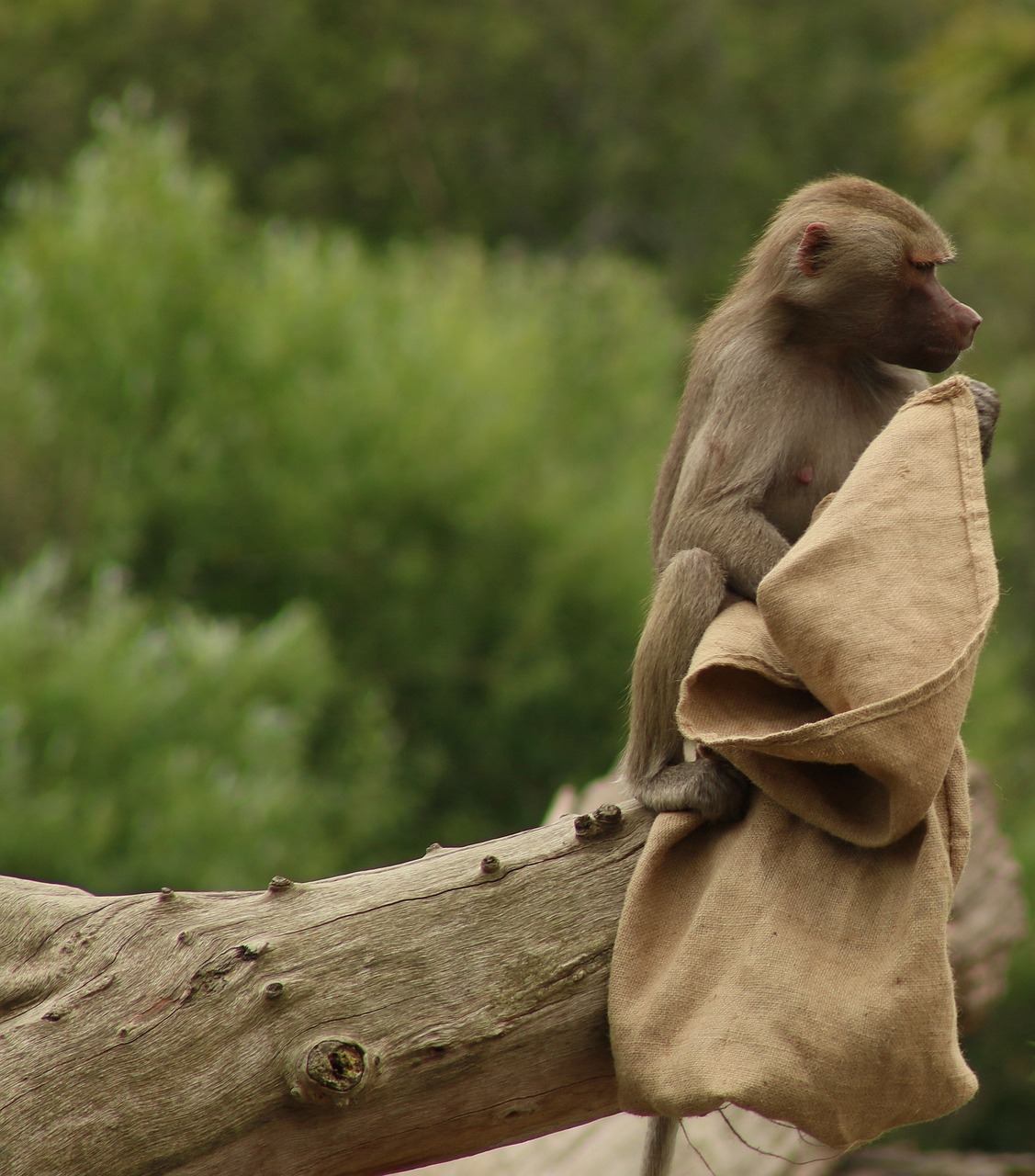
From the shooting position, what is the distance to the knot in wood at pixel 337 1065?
294 centimetres

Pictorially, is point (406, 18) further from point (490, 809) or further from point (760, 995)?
point (760, 995)

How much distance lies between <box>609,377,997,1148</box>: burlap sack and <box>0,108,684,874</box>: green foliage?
434 inches

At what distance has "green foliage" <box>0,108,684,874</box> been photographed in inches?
556

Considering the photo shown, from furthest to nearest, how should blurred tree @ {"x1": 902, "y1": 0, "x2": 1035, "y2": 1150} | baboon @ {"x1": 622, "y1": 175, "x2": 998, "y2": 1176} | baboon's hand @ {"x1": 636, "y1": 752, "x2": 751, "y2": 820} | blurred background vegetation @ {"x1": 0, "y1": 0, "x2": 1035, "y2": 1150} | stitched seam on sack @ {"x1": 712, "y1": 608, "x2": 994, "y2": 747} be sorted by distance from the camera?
blurred tree @ {"x1": 902, "y1": 0, "x2": 1035, "y2": 1150}, blurred background vegetation @ {"x1": 0, "y1": 0, "x2": 1035, "y2": 1150}, baboon @ {"x1": 622, "y1": 175, "x2": 998, "y2": 1176}, baboon's hand @ {"x1": 636, "y1": 752, "x2": 751, "y2": 820}, stitched seam on sack @ {"x1": 712, "y1": 608, "x2": 994, "y2": 747}

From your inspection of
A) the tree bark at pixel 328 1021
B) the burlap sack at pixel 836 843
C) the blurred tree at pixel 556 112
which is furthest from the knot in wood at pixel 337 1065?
the blurred tree at pixel 556 112

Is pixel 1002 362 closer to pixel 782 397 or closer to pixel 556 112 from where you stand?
pixel 782 397

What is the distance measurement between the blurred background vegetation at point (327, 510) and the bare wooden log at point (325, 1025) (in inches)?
275

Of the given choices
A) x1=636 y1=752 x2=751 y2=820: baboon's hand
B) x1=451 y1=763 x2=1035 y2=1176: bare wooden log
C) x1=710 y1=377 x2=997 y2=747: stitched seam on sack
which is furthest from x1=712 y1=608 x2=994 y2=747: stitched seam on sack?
x1=451 y1=763 x2=1035 y2=1176: bare wooden log

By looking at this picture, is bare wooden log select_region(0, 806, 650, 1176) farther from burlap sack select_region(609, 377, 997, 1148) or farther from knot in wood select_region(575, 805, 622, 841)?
burlap sack select_region(609, 377, 997, 1148)

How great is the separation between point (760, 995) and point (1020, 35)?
11134 millimetres

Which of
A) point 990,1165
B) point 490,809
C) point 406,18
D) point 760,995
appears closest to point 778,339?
point 760,995

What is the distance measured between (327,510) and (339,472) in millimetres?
396

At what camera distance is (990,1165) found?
7.80 meters

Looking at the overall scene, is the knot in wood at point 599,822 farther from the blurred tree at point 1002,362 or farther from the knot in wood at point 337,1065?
the blurred tree at point 1002,362
